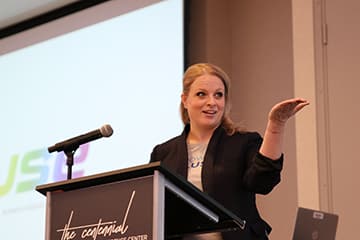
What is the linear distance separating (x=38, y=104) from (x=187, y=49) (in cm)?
119

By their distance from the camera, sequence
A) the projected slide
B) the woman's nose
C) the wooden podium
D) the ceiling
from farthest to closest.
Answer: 1. the ceiling
2. the projected slide
3. the woman's nose
4. the wooden podium

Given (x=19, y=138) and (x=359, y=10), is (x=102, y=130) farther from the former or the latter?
(x=19, y=138)

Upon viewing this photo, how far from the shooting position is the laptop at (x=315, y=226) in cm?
205

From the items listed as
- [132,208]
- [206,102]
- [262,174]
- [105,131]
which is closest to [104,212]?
[132,208]

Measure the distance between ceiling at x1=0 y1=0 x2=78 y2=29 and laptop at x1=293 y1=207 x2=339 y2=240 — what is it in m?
3.06

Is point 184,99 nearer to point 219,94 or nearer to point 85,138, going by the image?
point 219,94

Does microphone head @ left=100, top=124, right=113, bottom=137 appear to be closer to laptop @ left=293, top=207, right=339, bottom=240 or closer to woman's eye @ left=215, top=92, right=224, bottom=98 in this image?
woman's eye @ left=215, top=92, right=224, bottom=98

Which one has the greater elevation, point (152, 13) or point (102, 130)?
point (152, 13)

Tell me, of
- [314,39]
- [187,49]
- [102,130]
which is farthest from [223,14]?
[102,130]

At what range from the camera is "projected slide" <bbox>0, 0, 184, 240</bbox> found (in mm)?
4023

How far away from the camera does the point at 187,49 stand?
3951 millimetres

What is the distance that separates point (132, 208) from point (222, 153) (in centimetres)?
56

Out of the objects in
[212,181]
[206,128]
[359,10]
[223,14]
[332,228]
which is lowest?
[332,228]

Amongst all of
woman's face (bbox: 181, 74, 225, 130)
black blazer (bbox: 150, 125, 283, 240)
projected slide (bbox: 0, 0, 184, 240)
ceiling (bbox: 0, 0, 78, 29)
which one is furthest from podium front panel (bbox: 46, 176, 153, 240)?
ceiling (bbox: 0, 0, 78, 29)
